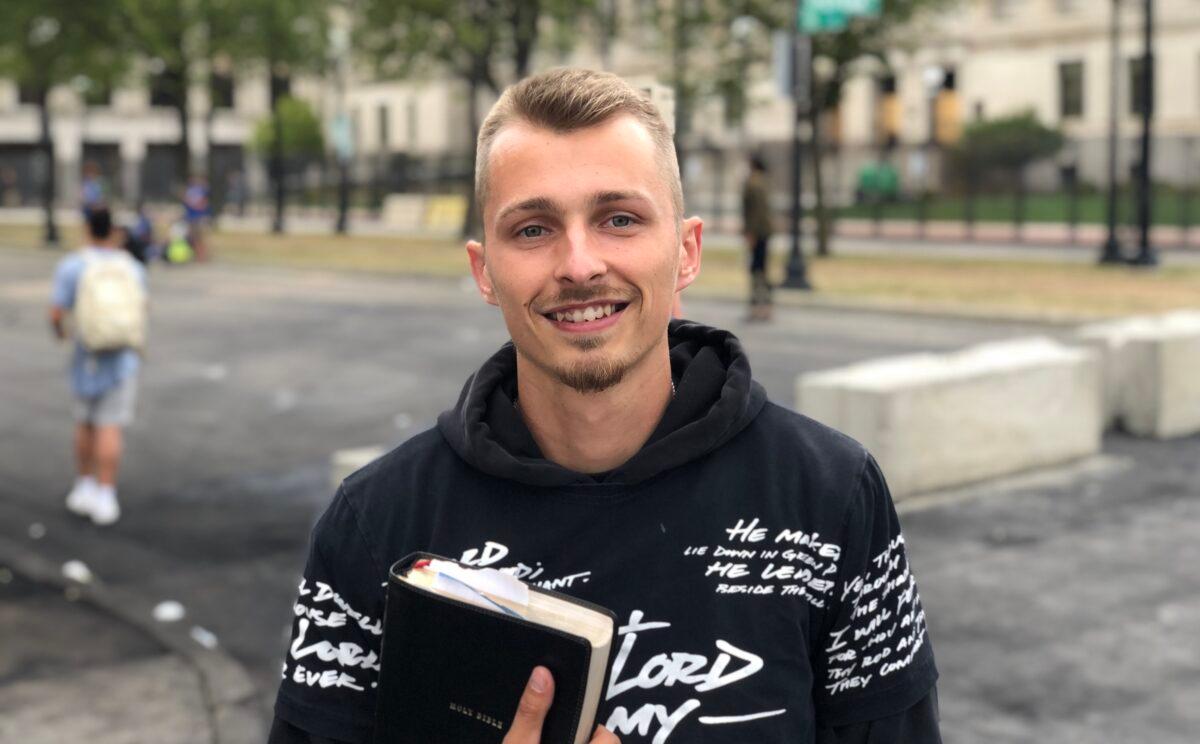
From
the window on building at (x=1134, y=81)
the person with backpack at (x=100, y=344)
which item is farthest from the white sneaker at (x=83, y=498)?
the window on building at (x=1134, y=81)

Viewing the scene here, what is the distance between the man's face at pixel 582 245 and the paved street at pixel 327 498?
15.0ft

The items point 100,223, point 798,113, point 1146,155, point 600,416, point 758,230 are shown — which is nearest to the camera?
point 600,416

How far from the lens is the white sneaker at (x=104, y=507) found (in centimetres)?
1064

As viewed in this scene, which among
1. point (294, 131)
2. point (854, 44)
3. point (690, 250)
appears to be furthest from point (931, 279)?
point (294, 131)

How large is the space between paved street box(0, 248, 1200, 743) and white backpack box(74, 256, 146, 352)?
115cm

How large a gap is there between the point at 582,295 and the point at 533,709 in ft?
1.83

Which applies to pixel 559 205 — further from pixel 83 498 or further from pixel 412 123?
pixel 412 123

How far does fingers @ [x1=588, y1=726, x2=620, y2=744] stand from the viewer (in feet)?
7.17

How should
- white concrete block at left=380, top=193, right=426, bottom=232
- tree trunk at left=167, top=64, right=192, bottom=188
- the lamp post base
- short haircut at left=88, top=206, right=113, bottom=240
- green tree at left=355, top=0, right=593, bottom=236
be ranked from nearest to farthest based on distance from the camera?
short haircut at left=88, top=206, right=113, bottom=240 < the lamp post base < green tree at left=355, top=0, right=593, bottom=236 < tree trunk at left=167, top=64, right=192, bottom=188 < white concrete block at left=380, top=193, right=426, bottom=232

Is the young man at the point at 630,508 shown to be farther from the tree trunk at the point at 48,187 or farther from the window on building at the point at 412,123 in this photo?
the window on building at the point at 412,123

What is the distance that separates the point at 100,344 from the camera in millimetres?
10586

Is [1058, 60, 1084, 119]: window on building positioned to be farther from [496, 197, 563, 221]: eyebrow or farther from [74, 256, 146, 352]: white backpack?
[496, 197, 563, 221]: eyebrow

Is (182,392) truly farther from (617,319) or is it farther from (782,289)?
(617,319)

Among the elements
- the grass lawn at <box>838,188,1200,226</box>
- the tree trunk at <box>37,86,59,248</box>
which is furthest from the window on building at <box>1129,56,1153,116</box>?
the tree trunk at <box>37,86,59,248</box>
